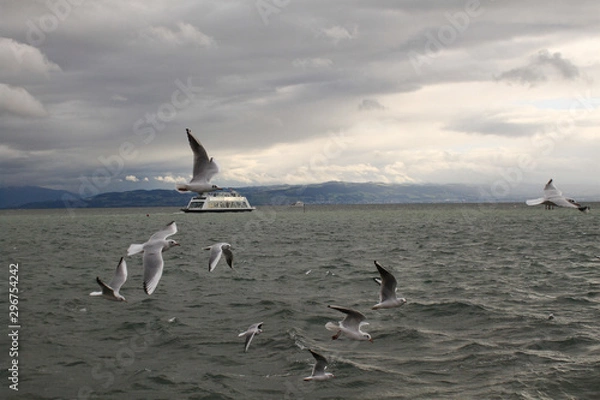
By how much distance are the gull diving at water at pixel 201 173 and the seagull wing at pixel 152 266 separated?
1.34 meters

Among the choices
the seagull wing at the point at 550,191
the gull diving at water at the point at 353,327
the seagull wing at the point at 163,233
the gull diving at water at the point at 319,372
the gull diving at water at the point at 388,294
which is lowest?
the gull diving at water at the point at 319,372

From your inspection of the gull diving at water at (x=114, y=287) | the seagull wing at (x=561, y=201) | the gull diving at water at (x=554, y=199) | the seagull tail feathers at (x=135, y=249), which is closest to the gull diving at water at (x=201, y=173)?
the seagull tail feathers at (x=135, y=249)

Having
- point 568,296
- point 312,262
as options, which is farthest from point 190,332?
point 312,262

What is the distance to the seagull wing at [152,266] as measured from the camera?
391 inches

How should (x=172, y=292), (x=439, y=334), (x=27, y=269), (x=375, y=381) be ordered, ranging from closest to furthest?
(x=375, y=381), (x=439, y=334), (x=172, y=292), (x=27, y=269)

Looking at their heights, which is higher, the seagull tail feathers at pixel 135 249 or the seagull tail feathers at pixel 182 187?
the seagull tail feathers at pixel 182 187

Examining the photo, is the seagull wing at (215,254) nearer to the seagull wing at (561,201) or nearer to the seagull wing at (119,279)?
the seagull wing at (119,279)

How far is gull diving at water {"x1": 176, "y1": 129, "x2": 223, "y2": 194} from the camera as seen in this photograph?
11.3m

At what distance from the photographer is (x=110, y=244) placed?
154 feet

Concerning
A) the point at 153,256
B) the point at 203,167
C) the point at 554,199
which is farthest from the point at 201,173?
the point at 554,199

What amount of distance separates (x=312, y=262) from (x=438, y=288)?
35.1ft

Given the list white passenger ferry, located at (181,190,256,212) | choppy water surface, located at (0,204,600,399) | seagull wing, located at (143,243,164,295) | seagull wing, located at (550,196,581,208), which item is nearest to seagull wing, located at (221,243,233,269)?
seagull wing, located at (143,243,164,295)

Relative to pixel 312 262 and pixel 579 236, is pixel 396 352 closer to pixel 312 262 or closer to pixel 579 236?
pixel 312 262

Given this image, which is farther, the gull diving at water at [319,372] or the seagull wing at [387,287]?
the seagull wing at [387,287]
